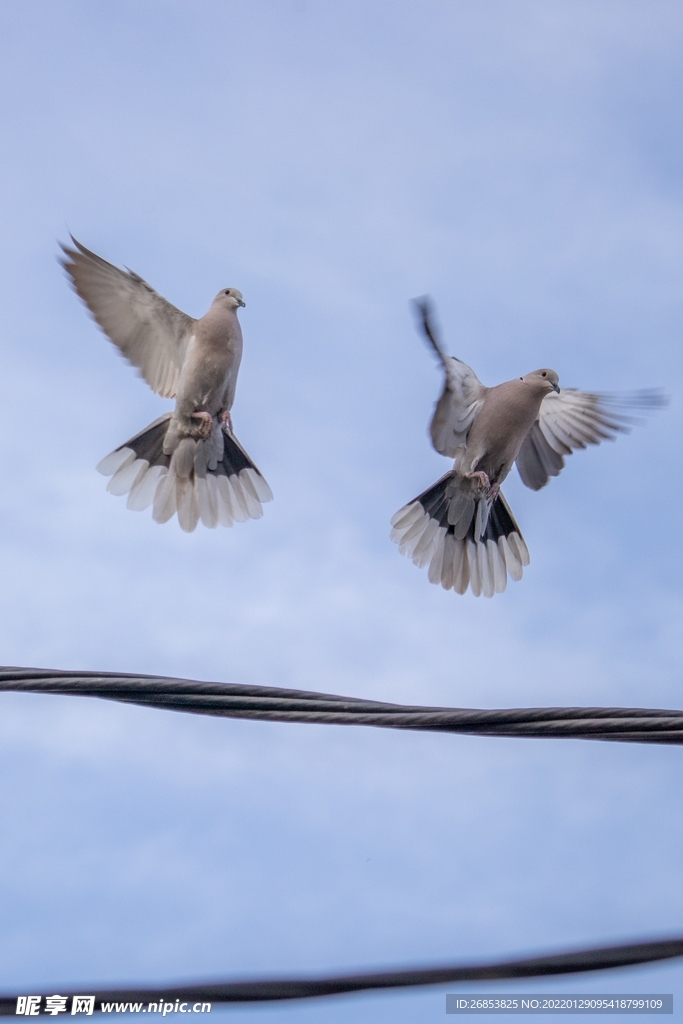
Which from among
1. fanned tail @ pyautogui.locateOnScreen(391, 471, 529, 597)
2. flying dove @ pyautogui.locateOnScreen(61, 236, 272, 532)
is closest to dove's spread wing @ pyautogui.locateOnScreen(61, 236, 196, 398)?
flying dove @ pyautogui.locateOnScreen(61, 236, 272, 532)

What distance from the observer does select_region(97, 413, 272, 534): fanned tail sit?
22.5ft

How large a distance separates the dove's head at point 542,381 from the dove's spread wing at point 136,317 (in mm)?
1996

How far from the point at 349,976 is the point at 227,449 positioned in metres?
5.04

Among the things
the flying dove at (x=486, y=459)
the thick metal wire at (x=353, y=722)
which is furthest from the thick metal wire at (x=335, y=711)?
the flying dove at (x=486, y=459)

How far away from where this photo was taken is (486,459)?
6.79m

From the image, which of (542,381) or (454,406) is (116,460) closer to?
(454,406)

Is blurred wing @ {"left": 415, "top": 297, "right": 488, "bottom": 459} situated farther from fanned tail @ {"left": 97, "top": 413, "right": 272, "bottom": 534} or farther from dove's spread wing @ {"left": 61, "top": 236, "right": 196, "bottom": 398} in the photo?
dove's spread wing @ {"left": 61, "top": 236, "right": 196, "bottom": 398}

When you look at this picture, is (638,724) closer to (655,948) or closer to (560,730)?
(560,730)

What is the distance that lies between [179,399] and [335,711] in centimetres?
424

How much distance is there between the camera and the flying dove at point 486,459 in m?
6.67

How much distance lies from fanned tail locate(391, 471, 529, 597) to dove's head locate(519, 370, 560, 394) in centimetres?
72

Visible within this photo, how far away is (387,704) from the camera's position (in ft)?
8.24

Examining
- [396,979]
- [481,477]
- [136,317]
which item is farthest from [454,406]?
[396,979]

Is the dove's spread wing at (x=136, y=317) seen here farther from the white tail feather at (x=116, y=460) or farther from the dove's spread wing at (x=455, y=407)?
the dove's spread wing at (x=455, y=407)
